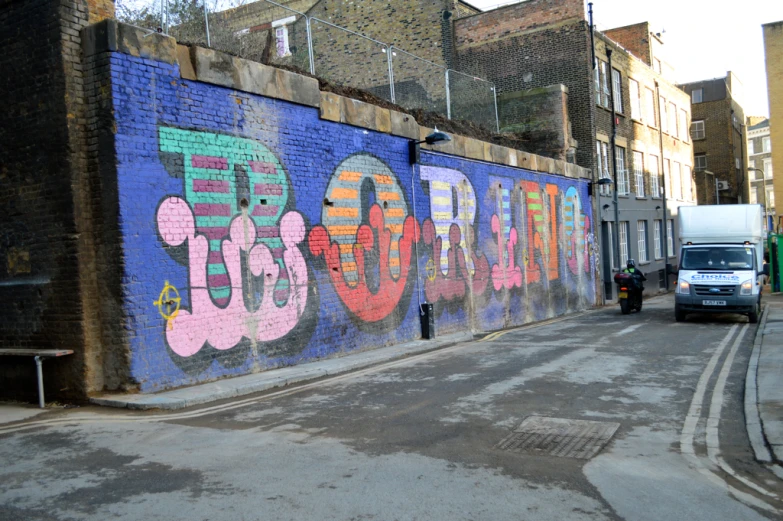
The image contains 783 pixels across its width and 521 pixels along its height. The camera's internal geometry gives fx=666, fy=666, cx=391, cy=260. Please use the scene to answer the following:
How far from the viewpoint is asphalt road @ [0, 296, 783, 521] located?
476cm

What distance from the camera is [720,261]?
703 inches

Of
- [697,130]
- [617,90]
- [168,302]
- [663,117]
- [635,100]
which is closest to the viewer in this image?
[168,302]

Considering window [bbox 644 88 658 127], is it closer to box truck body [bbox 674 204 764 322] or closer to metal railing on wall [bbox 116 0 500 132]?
metal railing on wall [bbox 116 0 500 132]

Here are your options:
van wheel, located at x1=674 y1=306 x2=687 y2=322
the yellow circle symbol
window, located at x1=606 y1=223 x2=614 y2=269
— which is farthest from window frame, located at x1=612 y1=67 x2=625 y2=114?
the yellow circle symbol

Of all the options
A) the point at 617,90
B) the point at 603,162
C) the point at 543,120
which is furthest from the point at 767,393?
the point at 617,90

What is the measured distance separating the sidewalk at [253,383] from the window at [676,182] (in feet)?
89.2

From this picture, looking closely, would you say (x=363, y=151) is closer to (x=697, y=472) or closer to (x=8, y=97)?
(x=8, y=97)

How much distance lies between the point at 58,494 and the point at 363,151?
30.8 ft

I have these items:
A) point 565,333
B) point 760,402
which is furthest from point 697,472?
point 565,333

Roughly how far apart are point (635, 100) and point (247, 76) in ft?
80.4

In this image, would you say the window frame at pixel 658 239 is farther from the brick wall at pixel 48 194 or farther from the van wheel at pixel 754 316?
the brick wall at pixel 48 194

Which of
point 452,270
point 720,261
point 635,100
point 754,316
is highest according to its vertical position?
point 635,100

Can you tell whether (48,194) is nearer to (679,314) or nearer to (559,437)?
(559,437)

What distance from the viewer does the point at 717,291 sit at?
1697 centimetres
